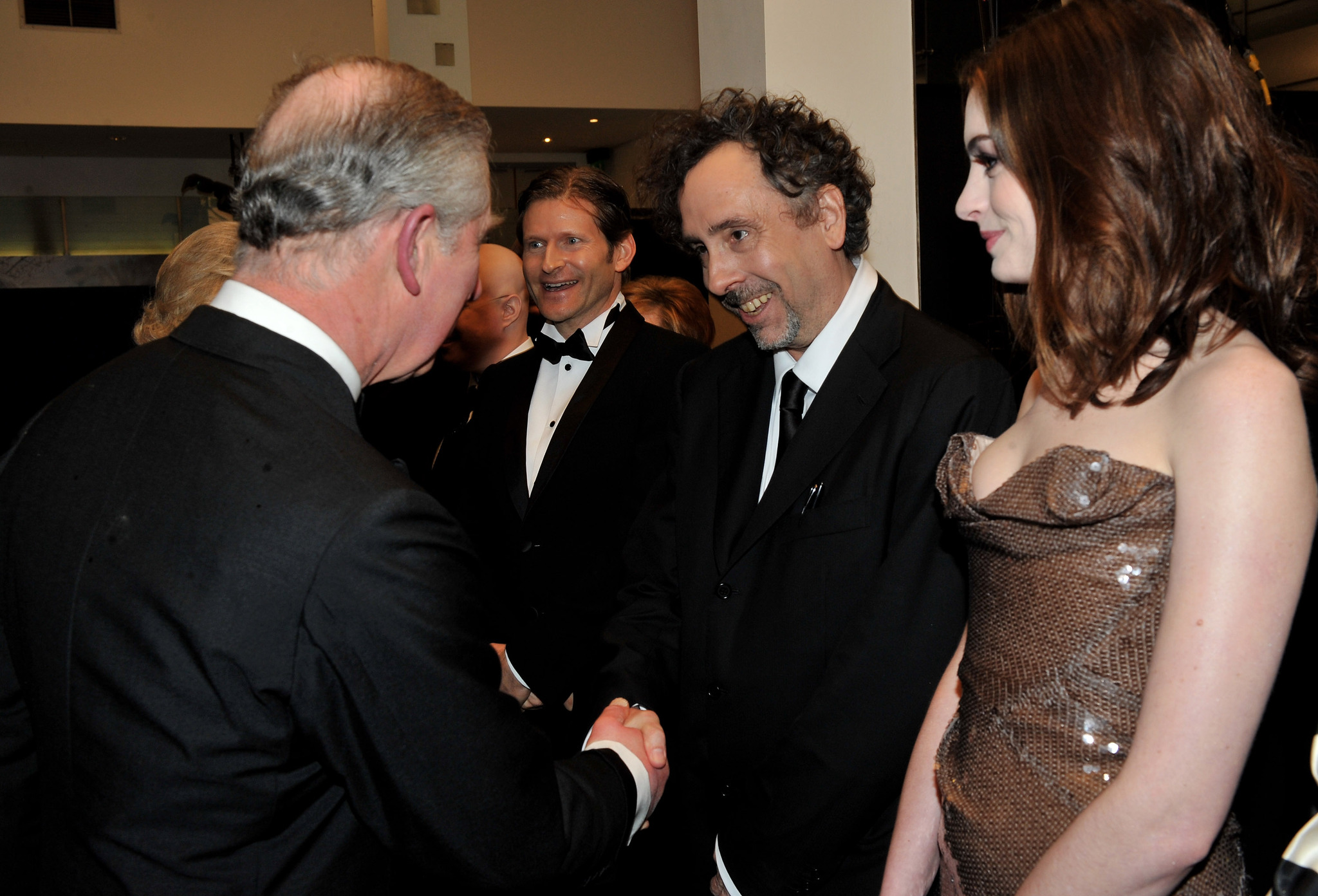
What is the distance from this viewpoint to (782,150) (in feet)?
6.80

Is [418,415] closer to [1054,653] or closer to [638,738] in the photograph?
[638,738]

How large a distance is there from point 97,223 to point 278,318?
45.5 ft

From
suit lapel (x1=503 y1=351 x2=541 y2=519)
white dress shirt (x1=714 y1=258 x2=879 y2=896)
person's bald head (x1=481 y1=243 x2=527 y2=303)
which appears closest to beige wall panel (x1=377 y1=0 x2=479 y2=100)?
person's bald head (x1=481 y1=243 x2=527 y2=303)

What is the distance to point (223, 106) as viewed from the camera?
10.8m

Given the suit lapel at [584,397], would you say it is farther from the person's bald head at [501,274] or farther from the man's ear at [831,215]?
the man's ear at [831,215]

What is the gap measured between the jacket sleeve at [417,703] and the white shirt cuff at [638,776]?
1.11ft

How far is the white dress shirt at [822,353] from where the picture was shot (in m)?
1.94

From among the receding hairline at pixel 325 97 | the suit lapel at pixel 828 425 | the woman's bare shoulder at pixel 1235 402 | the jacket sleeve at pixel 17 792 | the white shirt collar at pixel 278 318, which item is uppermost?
the receding hairline at pixel 325 97

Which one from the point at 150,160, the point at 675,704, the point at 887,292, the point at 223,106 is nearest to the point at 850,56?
the point at 887,292

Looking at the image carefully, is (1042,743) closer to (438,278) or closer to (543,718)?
(438,278)

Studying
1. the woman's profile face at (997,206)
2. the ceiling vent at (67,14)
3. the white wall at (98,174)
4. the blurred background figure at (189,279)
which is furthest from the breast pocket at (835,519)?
the white wall at (98,174)

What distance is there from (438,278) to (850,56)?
1995 mm

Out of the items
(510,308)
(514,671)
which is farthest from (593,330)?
(514,671)

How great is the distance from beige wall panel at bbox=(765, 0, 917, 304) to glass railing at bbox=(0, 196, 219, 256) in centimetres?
1106
